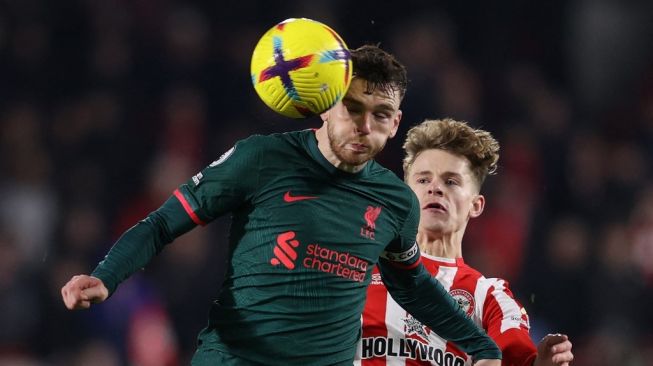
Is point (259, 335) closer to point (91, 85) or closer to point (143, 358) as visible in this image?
point (143, 358)

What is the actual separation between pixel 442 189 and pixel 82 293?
6.74ft

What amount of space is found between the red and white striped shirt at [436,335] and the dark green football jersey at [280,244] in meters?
0.77

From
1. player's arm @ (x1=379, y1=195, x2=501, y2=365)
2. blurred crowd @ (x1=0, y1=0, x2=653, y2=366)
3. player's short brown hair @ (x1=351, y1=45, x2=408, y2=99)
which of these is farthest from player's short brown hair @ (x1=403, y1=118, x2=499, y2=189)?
blurred crowd @ (x1=0, y1=0, x2=653, y2=366)

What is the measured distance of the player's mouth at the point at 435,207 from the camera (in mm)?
4340

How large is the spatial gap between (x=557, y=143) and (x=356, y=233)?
5.57 meters

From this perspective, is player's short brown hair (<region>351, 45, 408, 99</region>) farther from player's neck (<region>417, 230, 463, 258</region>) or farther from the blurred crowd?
the blurred crowd

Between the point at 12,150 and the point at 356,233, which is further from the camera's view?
the point at 12,150

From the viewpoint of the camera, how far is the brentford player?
3990 millimetres

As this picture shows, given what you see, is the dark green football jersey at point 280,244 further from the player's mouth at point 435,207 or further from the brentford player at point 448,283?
the player's mouth at point 435,207

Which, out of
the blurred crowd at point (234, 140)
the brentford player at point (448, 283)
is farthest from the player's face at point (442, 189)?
the blurred crowd at point (234, 140)

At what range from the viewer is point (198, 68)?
7.88 metres

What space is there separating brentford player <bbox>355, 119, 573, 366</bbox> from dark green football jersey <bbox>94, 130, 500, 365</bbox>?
0.80 m

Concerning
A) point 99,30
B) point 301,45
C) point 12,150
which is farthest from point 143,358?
point 301,45

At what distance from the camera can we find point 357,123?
3.15 m
